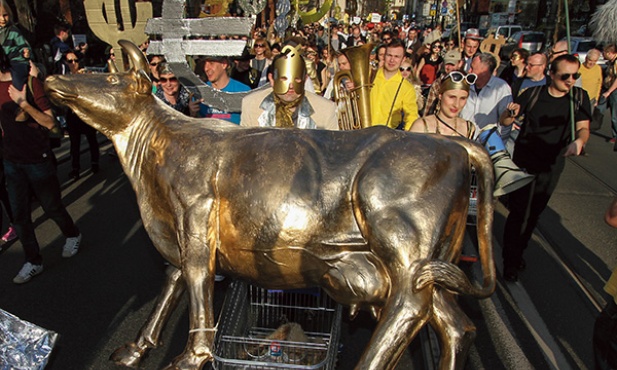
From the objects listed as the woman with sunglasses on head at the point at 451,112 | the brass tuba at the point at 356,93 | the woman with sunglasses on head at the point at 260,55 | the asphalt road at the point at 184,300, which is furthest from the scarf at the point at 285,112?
the woman with sunglasses on head at the point at 260,55

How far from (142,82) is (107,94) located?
0.62 ft

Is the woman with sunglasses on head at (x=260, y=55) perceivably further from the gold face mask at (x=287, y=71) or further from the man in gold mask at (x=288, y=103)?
the gold face mask at (x=287, y=71)

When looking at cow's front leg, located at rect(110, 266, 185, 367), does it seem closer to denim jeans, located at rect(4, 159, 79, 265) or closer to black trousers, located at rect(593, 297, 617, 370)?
denim jeans, located at rect(4, 159, 79, 265)

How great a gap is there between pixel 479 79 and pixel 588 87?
536 cm

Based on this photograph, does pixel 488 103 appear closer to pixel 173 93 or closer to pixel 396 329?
pixel 173 93

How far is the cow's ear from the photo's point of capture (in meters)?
2.37

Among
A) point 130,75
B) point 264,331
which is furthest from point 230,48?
point 264,331

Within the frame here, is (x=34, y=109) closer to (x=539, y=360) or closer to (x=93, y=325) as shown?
(x=93, y=325)

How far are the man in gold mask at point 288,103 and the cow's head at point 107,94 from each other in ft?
3.81

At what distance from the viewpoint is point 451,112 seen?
12.0 ft

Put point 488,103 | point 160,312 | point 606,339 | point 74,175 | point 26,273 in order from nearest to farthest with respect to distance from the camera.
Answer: point 606,339
point 160,312
point 26,273
point 488,103
point 74,175

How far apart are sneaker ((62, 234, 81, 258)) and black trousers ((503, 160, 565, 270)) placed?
466cm

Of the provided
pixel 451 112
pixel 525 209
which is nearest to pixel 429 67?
pixel 525 209

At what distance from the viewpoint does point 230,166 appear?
7.11 feet
